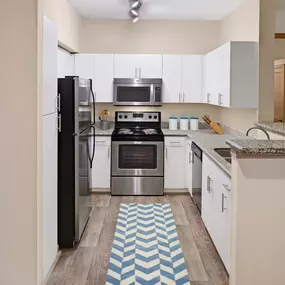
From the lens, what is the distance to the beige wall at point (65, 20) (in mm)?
4498

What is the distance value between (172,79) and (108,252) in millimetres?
3296

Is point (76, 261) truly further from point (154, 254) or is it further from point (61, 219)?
point (154, 254)

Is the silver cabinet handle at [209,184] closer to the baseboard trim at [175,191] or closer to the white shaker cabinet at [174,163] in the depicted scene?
the white shaker cabinet at [174,163]

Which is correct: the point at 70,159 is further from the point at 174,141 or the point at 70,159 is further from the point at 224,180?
the point at 174,141

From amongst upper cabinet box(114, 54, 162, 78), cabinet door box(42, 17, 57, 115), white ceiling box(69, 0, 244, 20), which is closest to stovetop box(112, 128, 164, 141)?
upper cabinet box(114, 54, 162, 78)

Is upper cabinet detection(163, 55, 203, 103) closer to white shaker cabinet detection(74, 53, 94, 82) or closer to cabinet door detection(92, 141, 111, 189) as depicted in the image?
white shaker cabinet detection(74, 53, 94, 82)

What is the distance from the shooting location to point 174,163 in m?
6.25

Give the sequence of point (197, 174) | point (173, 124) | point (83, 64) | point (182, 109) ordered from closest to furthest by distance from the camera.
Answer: point (197, 174) → point (83, 64) → point (173, 124) → point (182, 109)

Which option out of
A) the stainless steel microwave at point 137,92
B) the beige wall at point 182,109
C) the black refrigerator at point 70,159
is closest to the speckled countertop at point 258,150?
the black refrigerator at point 70,159

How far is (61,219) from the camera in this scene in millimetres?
4047

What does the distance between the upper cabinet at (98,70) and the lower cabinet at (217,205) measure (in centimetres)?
250
